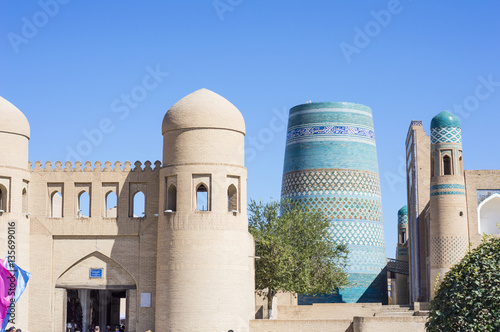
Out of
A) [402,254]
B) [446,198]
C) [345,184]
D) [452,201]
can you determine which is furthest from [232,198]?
[402,254]

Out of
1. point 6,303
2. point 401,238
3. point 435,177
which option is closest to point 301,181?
point 435,177

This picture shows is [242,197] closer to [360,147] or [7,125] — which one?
[7,125]

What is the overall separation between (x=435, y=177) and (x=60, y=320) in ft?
45.8

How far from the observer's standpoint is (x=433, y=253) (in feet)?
98.3

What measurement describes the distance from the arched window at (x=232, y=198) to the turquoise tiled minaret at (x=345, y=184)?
12671mm

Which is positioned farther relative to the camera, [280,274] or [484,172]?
[484,172]

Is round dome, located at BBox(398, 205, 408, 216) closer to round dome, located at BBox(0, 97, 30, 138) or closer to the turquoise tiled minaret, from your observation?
the turquoise tiled minaret

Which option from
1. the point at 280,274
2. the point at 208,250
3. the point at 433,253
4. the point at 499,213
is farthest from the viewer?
the point at 499,213

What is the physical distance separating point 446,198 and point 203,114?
10.7m

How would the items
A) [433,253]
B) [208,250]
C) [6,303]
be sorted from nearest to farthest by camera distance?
[6,303], [208,250], [433,253]

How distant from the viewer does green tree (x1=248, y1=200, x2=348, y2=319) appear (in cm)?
2766

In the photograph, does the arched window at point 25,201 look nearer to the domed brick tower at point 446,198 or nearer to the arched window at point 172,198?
the arched window at point 172,198

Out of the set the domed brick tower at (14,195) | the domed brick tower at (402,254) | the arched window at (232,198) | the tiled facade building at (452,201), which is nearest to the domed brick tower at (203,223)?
the arched window at (232,198)

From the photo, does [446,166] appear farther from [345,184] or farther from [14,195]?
[14,195]
